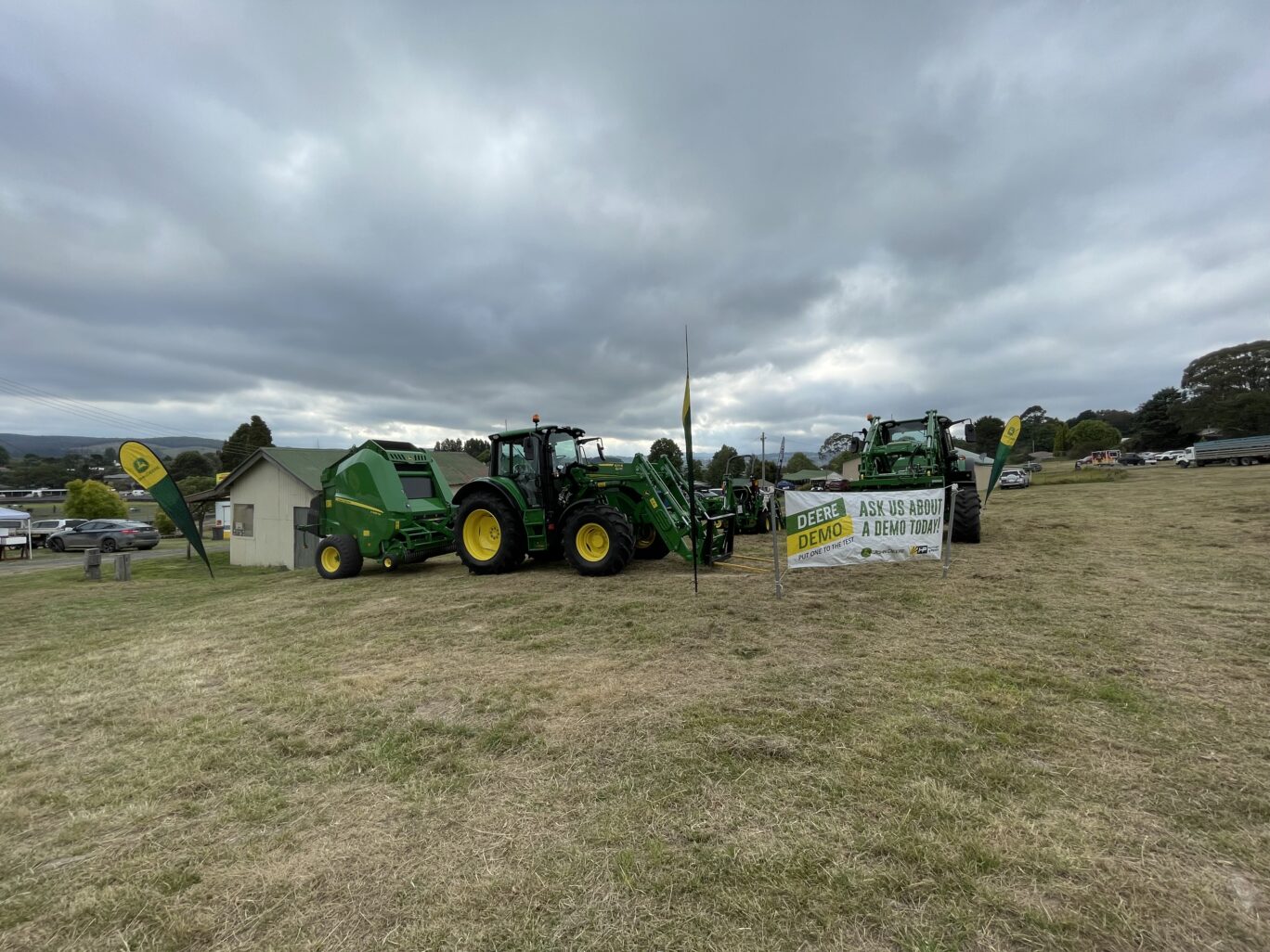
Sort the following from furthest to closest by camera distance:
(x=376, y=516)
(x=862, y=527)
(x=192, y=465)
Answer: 1. (x=192, y=465)
2. (x=376, y=516)
3. (x=862, y=527)

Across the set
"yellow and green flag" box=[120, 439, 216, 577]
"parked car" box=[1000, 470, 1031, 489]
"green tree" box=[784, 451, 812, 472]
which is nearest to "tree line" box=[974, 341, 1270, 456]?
"green tree" box=[784, 451, 812, 472]

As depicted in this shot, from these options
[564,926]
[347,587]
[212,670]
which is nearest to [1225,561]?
[564,926]

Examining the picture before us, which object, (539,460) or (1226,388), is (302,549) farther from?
(1226,388)

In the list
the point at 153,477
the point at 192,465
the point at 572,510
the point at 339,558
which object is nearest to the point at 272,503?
the point at 153,477

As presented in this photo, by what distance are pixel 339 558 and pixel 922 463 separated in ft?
37.5

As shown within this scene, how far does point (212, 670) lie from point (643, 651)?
146 inches

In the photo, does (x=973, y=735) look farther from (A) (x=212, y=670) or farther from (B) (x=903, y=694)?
(A) (x=212, y=670)

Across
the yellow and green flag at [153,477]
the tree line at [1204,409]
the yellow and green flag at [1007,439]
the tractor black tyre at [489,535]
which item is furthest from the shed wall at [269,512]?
the tree line at [1204,409]

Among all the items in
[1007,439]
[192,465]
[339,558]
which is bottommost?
[339,558]

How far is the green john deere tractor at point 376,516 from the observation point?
34.7 feet

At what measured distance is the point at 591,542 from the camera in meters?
8.68

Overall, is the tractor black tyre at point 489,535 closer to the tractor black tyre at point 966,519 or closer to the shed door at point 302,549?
the tractor black tyre at point 966,519

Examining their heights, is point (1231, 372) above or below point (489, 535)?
above

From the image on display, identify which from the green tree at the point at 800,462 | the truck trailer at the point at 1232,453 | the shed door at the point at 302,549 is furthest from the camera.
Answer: the green tree at the point at 800,462
